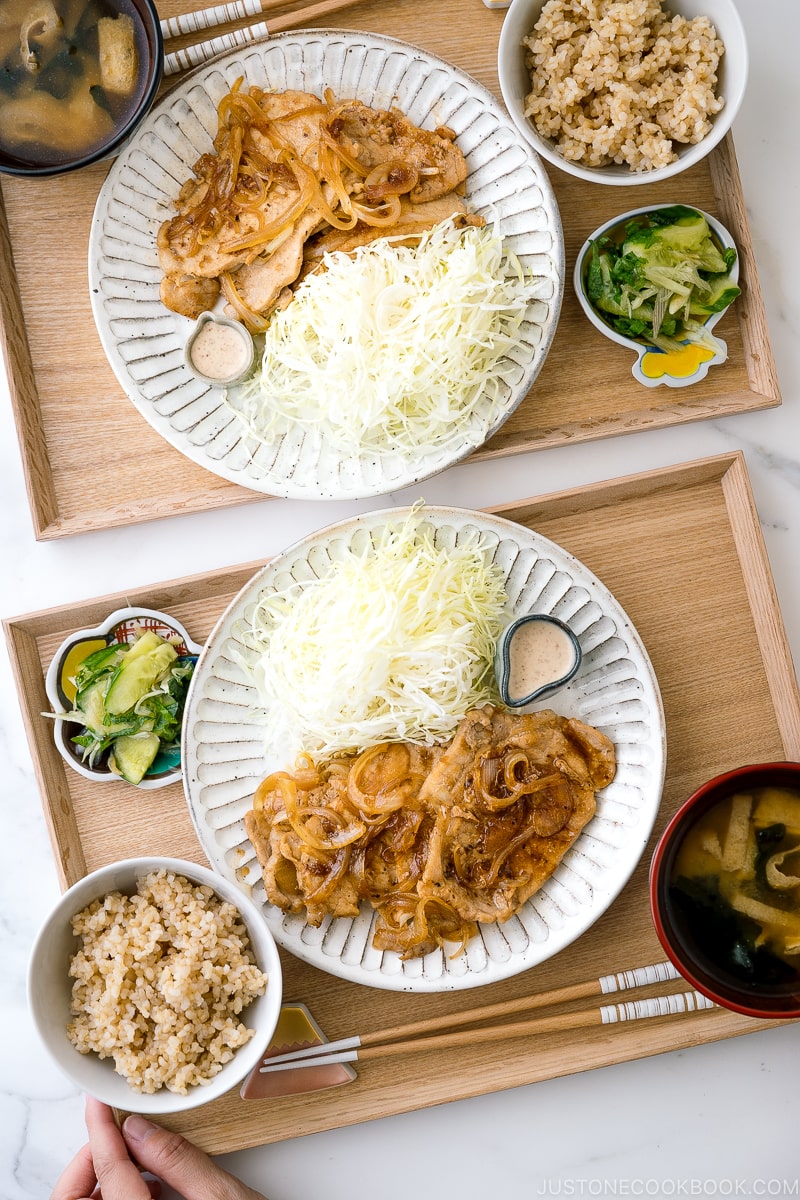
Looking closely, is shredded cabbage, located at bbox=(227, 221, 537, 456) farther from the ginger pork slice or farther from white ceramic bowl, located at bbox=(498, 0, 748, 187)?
the ginger pork slice

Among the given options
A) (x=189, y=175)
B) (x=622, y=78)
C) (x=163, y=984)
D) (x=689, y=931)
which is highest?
(x=622, y=78)

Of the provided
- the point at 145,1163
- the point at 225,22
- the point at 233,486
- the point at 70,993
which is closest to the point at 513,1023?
the point at 145,1163

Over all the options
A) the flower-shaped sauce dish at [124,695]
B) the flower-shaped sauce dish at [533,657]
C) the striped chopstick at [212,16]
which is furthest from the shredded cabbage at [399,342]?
the striped chopstick at [212,16]

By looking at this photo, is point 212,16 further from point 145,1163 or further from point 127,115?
point 145,1163

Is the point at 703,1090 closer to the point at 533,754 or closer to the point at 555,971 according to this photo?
the point at 555,971

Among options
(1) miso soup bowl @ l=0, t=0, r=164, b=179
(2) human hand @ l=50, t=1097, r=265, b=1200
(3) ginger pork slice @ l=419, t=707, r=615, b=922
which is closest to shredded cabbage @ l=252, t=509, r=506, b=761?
(3) ginger pork slice @ l=419, t=707, r=615, b=922
